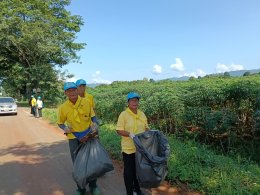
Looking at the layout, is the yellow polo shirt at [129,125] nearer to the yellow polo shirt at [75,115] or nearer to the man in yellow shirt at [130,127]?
the man in yellow shirt at [130,127]

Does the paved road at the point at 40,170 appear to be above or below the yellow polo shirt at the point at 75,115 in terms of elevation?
below

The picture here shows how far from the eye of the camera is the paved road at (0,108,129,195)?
20.0 feet

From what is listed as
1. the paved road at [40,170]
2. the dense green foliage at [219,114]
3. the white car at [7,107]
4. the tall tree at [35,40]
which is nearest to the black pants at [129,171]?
the paved road at [40,170]

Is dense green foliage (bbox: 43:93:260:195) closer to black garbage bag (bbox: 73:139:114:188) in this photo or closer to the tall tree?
black garbage bag (bbox: 73:139:114:188)

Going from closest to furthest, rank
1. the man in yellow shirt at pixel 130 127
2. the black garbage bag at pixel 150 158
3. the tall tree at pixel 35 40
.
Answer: the black garbage bag at pixel 150 158 → the man in yellow shirt at pixel 130 127 → the tall tree at pixel 35 40

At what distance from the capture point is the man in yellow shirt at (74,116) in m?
5.29

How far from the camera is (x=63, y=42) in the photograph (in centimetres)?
3869

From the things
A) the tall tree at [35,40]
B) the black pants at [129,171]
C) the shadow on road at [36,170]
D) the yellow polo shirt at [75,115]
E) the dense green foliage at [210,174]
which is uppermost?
the tall tree at [35,40]

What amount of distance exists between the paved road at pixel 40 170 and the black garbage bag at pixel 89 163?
0.80 m

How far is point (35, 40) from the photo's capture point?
1396 inches

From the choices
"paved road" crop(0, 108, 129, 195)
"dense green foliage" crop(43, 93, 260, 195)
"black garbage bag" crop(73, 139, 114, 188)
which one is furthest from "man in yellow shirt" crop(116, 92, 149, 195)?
"dense green foliage" crop(43, 93, 260, 195)

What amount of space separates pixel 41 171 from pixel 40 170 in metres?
0.12

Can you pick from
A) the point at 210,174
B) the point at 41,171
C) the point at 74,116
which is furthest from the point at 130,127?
the point at 41,171

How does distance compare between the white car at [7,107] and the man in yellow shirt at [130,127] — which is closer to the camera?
the man in yellow shirt at [130,127]
